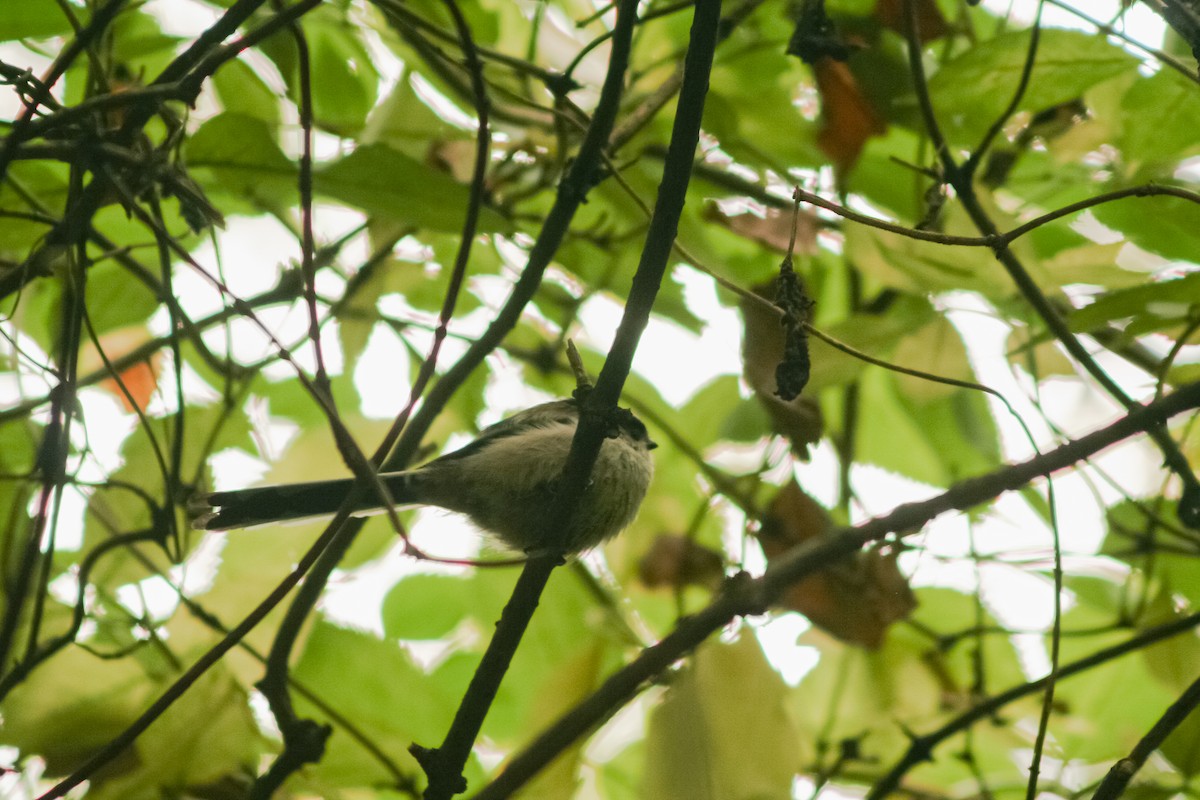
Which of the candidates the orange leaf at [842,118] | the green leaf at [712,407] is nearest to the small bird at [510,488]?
the green leaf at [712,407]

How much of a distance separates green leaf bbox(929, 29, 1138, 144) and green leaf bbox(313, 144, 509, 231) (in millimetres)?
1116

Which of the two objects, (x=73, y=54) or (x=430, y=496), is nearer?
(x=73, y=54)

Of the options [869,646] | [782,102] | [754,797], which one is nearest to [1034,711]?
[869,646]

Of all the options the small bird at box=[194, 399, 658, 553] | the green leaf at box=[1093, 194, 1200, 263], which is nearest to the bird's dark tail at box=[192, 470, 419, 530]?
the small bird at box=[194, 399, 658, 553]

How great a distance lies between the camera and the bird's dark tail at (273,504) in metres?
3.10

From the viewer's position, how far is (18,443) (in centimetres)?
348

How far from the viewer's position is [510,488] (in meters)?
3.65

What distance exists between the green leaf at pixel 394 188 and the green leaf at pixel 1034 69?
1.12 m

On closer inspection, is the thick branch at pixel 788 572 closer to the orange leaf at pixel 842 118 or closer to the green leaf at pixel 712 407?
the green leaf at pixel 712 407

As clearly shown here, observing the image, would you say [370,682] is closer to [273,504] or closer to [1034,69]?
[273,504]

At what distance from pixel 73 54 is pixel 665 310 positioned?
1.62 m

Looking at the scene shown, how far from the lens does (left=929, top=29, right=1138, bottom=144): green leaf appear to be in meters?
2.40

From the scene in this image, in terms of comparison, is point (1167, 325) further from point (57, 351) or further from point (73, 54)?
point (57, 351)

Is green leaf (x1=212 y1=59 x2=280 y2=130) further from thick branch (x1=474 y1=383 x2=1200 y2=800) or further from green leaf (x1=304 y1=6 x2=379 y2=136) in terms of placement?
thick branch (x1=474 y1=383 x2=1200 y2=800)
